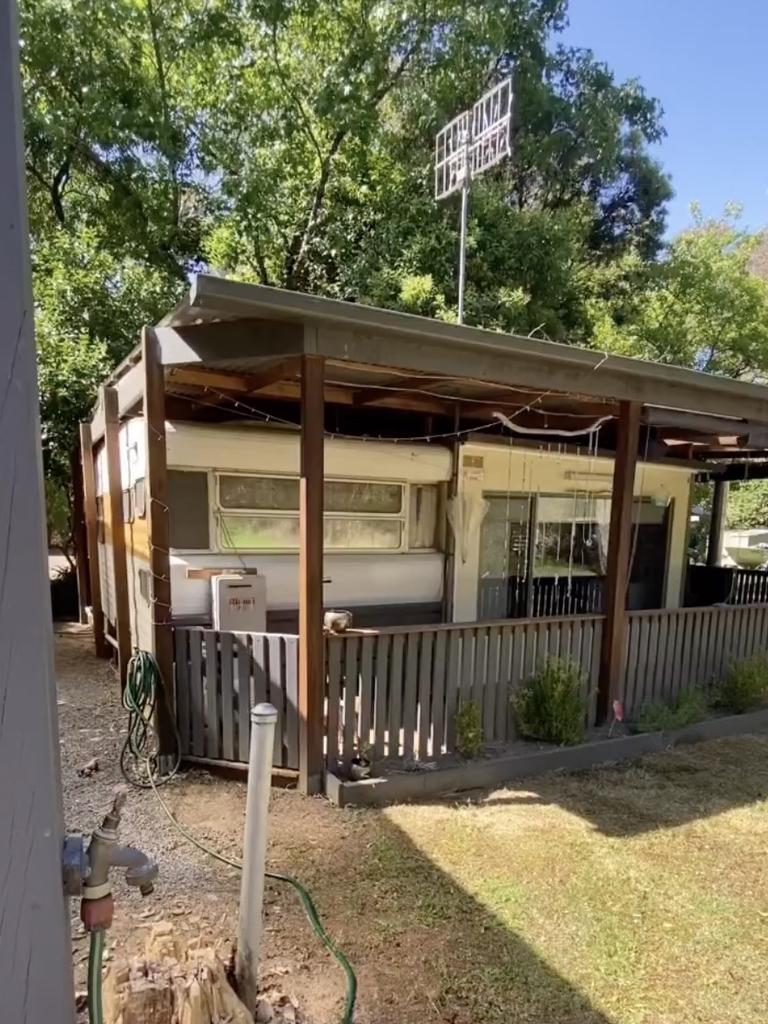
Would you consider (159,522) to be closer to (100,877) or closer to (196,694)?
(196,694)

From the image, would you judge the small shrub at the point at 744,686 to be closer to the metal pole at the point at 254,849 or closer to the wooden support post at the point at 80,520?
the metal pole at the point at 254,849

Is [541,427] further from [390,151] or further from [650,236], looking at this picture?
[650,236]

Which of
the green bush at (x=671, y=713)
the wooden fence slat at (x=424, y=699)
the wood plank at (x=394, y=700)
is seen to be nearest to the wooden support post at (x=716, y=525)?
the green bush at (x=671, y=713)

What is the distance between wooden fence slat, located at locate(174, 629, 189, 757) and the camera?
4.13 metres

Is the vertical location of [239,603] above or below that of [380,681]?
above

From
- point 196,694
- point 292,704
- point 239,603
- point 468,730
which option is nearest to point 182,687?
point 196,694

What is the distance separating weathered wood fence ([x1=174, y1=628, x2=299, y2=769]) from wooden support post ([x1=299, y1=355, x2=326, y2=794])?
0.10 meters

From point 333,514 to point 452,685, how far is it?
228 centimetres

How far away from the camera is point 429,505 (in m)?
6.76

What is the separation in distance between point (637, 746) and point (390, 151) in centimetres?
1177

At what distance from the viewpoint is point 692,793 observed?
4.15 metres

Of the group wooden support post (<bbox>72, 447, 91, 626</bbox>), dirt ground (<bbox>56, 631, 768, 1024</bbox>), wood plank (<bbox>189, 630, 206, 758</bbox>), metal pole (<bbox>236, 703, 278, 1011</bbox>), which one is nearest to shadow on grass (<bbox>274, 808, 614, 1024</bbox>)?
dirt ground (<bbox>56, 631, 768, 1024</bbox>)

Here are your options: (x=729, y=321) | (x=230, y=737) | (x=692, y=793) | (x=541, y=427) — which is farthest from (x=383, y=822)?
(x=729, y=321)

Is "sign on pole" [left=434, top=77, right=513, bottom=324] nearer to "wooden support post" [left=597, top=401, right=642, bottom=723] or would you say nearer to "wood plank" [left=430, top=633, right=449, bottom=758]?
"wooden support post" [left=597, top=401, right=642, bottom=723]
